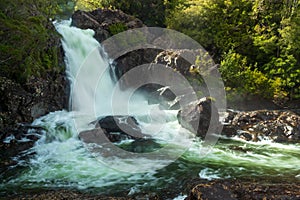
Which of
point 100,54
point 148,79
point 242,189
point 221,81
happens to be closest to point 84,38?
point 100,54

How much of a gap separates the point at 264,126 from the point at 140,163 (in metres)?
6.64

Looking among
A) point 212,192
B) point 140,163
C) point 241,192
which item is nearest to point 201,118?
point 140,163

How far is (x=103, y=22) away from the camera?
22312 millimetres

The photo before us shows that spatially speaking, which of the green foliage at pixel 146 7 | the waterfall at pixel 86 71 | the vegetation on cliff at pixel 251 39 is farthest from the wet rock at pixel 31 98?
the green foliage at pixel 146 7

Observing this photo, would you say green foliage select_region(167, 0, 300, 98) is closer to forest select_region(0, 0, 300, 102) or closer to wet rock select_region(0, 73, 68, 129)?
forest select_region(0, 0, 300, 102)

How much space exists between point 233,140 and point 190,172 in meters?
A: 4.50

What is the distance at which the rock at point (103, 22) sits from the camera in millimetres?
20969

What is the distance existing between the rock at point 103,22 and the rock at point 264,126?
11.7m

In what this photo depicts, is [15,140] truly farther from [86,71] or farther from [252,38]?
[252,38]

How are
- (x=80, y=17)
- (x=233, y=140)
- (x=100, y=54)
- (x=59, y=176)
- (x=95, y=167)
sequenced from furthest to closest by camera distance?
(x=80, y=17) < (x=100, y=54) < (x=233, y=140) < (x=95, y=167) < (x=59, y=176)

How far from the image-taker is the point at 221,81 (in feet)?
60.7

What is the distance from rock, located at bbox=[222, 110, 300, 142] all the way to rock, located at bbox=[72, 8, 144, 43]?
1168 centimetres

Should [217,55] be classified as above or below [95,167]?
above

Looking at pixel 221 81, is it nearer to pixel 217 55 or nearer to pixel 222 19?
pixel 217 55
